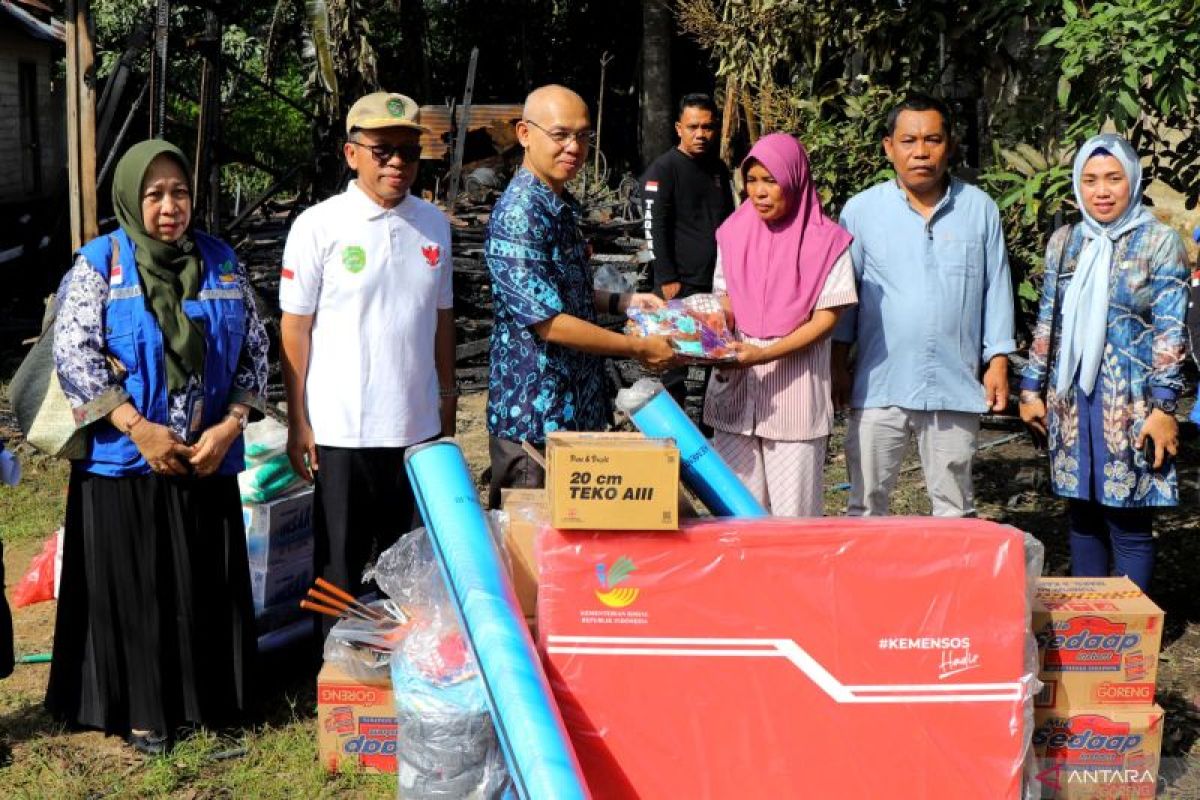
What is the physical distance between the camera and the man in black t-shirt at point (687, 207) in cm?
707

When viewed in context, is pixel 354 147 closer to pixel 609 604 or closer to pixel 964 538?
pixel 609 604

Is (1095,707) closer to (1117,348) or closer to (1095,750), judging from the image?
(1095,750)

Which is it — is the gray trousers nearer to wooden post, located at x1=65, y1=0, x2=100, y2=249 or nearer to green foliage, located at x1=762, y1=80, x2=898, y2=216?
green foliage, located at x1=762, y1=80, x2=898, y2=216

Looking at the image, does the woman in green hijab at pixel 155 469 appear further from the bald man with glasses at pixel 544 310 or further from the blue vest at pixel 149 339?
the bald man with glasses at pixel 544 310

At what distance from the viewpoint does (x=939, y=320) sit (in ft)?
14.6

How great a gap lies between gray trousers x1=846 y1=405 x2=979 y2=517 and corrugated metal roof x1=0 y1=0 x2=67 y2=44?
55.0 feet

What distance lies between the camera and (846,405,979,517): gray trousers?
180 inches

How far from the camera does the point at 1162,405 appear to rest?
4426 mm

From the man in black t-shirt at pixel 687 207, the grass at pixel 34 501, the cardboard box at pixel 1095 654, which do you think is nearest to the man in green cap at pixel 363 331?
the cardboard box at pixel 1095 654

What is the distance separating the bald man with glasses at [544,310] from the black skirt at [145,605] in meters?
0.94

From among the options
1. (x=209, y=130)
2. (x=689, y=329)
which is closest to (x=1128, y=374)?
(x=689, y=329)

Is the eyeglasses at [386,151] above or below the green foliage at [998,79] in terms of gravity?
below

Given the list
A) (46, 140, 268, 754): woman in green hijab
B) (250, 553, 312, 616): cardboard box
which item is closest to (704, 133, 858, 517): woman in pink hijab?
(46, 140, 268, 754): woman in green hijab

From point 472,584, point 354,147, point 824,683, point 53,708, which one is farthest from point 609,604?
point 53,708
